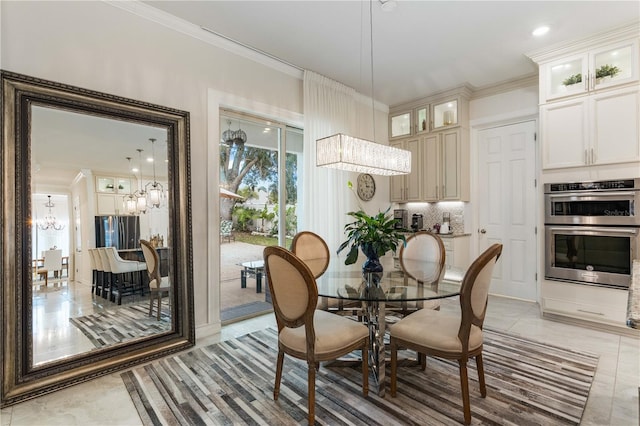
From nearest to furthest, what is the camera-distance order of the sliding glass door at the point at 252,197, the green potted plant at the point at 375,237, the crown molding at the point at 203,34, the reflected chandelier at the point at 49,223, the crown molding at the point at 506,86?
the reflected chandelier at the point at 49,223, the green potted plant at the point at 375,237, the crown molding at the point at 203,34, the sliding glass door at the point at 252,197, the crown molding at the point at 506,86

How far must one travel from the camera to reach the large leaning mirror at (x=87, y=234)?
2.10 meters

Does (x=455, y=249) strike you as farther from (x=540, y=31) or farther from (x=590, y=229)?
(x=540, y=31)

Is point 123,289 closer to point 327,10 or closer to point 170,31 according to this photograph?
point 170,31

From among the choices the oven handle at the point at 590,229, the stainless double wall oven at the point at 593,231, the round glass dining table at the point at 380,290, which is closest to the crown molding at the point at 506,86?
the stainless double wall oven at the point at 593,231

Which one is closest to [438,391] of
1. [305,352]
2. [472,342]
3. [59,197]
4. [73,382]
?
[472,342]

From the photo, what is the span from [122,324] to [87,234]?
2.57 ft

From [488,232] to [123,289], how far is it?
4.57m

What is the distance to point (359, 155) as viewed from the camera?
8.29 ft

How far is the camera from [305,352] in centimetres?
190

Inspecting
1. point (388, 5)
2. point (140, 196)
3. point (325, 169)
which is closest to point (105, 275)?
point (140, 196)

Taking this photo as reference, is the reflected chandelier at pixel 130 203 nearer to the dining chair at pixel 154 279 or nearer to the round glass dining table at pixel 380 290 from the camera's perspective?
the dining chair at pixel 154 279

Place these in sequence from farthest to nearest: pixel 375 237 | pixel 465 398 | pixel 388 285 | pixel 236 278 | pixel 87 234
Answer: pixel 236 278 < pixel 87 234 < pixel 375 237 < pixel 388 285 < pixel 465 398

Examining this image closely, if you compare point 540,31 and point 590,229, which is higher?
point 540,31

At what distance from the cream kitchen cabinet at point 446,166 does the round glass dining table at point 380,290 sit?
2.11 m
